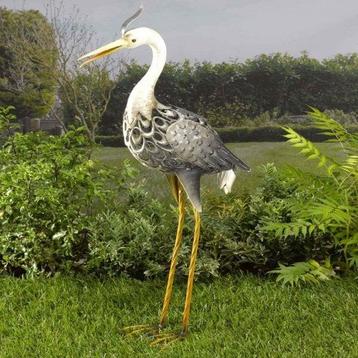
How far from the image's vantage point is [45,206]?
5.23 m

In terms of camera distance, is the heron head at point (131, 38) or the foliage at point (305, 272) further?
the foliage at point (305, 272)

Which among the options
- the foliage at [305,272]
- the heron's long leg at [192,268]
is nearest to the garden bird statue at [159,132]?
the heron's long leg at [192,268]

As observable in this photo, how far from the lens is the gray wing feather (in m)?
3.57

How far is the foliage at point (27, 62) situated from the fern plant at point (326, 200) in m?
7.06

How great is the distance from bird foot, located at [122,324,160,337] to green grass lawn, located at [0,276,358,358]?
0.07 metres

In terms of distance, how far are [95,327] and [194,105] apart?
8597mm

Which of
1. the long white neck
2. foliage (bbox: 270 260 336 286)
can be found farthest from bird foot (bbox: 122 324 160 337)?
the long white neck

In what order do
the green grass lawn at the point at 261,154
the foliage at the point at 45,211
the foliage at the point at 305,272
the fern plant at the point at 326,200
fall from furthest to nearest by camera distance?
the green grass lawn at the point at 261,154, the foliage at the point at 45,211, the foliage at the point at 305,272, the fern plant at the point at 326,200

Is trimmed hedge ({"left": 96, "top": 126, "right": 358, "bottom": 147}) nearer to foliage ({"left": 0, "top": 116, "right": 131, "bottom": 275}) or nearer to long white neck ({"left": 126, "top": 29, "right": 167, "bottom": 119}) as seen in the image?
foliage ({"left": 0, "top": 116, "right": 131, "bottom": 275})

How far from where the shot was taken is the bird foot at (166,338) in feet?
12.7

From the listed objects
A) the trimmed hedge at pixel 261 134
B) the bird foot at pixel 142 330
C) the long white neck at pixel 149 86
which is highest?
the long white neck at pixel 149 86

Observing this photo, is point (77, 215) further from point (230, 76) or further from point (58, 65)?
point (230, 76)

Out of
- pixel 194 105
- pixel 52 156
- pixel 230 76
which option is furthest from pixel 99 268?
pixel 230 76

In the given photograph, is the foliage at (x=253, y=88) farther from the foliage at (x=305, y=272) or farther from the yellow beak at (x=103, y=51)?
the yellow beak at (x=103, y=51)
